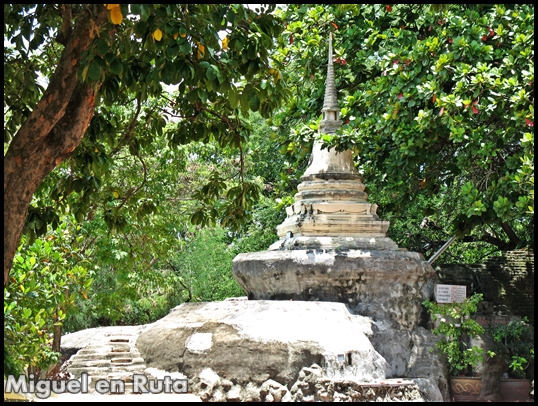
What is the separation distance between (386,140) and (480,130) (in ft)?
6.33

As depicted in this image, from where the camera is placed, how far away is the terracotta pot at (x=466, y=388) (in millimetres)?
9453

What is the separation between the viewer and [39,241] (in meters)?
8.19

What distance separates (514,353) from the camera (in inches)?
396

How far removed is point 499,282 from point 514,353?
2112mm

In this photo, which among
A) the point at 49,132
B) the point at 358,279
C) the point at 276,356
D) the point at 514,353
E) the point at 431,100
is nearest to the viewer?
the point at 49,132

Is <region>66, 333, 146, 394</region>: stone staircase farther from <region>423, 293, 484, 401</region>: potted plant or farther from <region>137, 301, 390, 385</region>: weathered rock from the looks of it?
<region>423, 293, 484, 401</region>: potted plant

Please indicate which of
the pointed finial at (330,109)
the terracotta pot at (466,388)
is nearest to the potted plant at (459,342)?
the terracotta pot at (466,388)

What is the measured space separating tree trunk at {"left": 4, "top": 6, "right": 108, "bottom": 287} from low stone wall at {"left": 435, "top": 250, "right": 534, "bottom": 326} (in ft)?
22.3

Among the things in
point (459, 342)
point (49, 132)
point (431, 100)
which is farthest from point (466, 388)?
point (49, 132)

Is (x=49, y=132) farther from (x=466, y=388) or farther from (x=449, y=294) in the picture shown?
(x=466, y=388)

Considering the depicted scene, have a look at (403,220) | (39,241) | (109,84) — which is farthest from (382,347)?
(403,220)

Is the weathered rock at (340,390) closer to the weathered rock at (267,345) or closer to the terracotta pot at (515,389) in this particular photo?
the weathered rock at (267,345)

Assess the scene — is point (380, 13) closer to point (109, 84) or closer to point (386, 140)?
point (386, 140)

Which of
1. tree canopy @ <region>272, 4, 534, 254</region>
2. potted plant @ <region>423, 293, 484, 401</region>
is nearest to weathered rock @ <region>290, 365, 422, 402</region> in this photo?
potted plant @ <region>423, 293, 484, 401</region>
